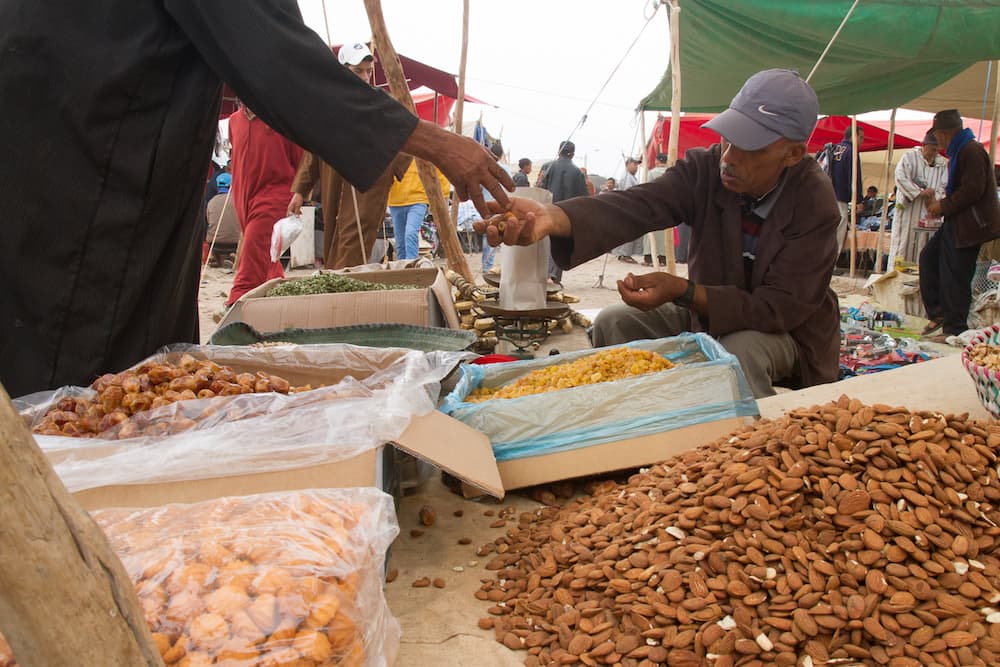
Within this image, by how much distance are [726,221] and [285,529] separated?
2069 millimetres

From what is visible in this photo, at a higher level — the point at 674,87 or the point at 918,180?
the point at 674,87

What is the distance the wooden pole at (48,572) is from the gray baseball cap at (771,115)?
2.22 metres

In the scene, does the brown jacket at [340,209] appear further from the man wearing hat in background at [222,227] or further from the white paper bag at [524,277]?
the man wearing hat in background at [222,227]

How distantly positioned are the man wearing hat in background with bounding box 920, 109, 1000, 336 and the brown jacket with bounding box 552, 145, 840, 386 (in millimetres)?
3647

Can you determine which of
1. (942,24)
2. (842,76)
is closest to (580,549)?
(942,24)

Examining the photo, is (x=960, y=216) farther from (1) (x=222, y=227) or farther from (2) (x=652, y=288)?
(1) (x=222, y=227)

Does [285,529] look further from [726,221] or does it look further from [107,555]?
[726,221]

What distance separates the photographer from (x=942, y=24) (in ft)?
15.7

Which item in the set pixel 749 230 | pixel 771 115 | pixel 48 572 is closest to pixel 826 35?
pixel 749 230

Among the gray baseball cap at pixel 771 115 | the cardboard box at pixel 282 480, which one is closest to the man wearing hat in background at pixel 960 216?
the gray baseball cap at pixel 771 115

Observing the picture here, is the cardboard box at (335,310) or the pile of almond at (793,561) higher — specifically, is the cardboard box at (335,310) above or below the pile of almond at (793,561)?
above

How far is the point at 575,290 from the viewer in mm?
8352

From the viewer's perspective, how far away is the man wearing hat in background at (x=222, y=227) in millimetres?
8844

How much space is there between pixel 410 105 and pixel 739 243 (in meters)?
2.45
